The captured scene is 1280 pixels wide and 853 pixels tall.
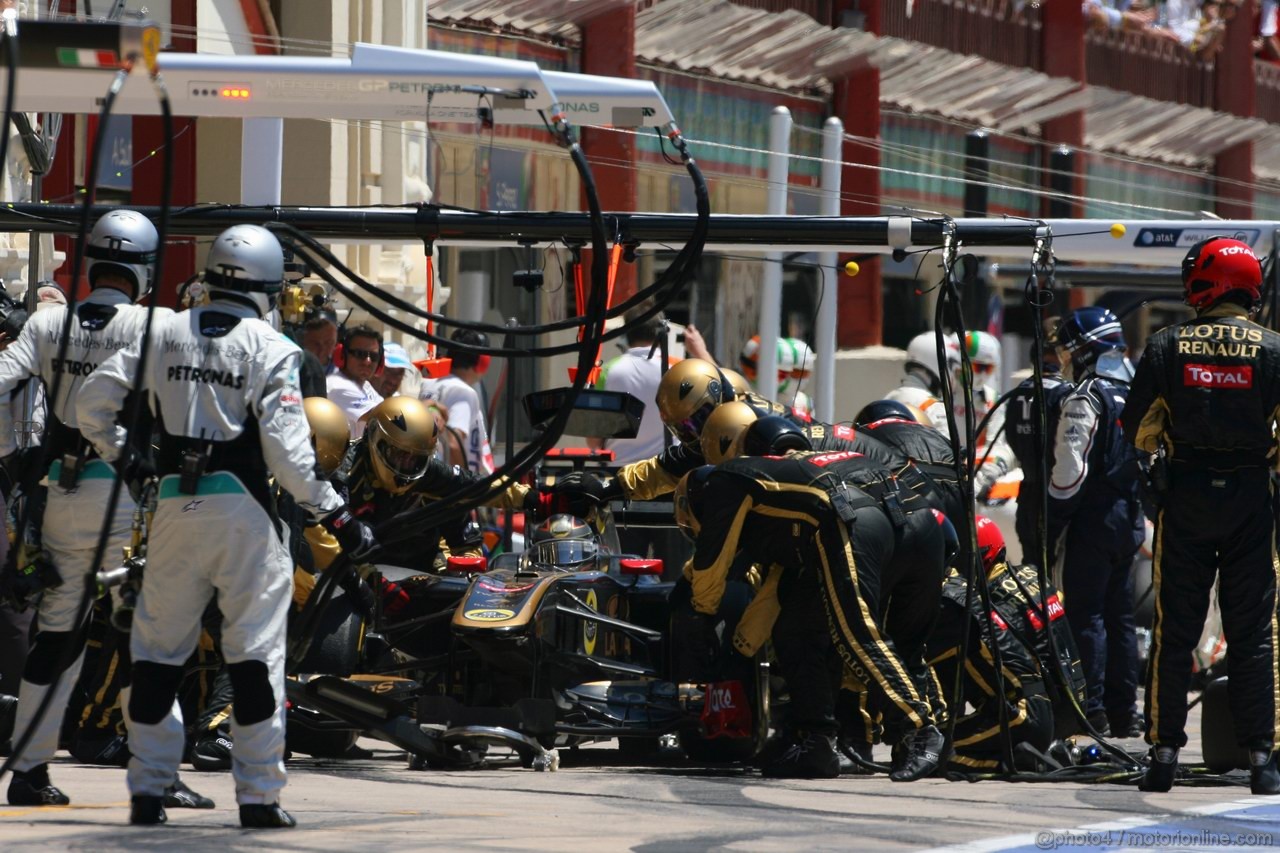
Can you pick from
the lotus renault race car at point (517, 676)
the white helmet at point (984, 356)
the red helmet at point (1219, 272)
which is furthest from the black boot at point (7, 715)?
the white helmet at point (984, 356)

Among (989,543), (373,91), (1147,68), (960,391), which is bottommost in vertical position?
(989,543)

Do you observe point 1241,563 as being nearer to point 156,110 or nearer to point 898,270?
point 156,110

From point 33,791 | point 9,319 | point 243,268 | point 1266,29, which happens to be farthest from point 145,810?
point 1266,29

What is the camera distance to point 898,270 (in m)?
24.9

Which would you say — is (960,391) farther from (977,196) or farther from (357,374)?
(357,374)

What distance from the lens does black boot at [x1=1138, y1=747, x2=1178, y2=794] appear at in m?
7.73

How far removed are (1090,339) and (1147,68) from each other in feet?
68.1

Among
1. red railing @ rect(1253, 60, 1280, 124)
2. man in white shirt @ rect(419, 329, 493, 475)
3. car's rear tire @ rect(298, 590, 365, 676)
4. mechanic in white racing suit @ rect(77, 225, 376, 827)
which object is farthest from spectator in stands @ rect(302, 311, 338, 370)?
red railing @ rect(1253, 60, 1280, 124)

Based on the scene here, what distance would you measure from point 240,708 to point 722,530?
231 cm

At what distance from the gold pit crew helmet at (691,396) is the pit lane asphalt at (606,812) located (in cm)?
163

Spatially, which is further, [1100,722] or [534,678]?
[1100,722]

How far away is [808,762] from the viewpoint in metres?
8.09

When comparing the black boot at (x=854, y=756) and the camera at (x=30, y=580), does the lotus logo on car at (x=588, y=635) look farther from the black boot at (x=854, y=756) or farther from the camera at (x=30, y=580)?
the camera at (x=30, y=580)

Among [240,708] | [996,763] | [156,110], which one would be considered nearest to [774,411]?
[996,763]
